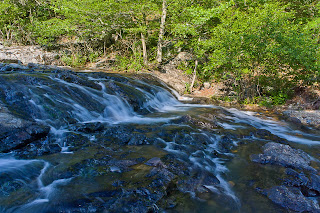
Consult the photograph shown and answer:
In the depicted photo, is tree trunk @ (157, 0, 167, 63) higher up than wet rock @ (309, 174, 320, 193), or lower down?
higher up

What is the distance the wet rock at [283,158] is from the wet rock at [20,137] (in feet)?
15.2

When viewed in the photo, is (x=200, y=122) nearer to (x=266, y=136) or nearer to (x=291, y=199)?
(x=266, y=136)

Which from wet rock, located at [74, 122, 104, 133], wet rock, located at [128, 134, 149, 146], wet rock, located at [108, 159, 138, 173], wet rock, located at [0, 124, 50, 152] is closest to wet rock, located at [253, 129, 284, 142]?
wet rock, located at [128, 134, 149, 146]

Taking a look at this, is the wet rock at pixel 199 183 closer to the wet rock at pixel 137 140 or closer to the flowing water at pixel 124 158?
the flowing water at pixel 124 158

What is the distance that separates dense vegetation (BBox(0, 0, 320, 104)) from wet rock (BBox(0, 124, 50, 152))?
26.5 ft

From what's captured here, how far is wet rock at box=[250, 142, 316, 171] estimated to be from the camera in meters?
3.89

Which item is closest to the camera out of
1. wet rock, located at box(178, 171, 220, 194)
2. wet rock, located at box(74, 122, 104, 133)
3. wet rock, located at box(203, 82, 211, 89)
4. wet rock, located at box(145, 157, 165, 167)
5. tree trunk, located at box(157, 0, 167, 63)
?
wet rock, located at box(178, 171, 220, 194)

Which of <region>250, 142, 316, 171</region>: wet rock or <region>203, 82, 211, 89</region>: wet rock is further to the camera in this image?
<region>203, 82, 211, 89</region>: wet rock

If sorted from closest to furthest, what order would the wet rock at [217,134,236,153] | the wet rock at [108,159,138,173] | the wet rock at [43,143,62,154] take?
the wet rock at [108,159,138,173] < the wet rock at [43,143,62,154] < the wet rock at [217,134,236,153]

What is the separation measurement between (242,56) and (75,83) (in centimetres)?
740

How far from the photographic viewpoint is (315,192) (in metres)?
3.17

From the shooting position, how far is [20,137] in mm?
4117

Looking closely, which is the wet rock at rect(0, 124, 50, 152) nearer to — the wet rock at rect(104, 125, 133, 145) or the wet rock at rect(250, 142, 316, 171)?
the wet rock at rect(104, 125, 133, 145)

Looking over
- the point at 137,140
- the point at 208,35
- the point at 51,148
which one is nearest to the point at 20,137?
the point at 51,148
